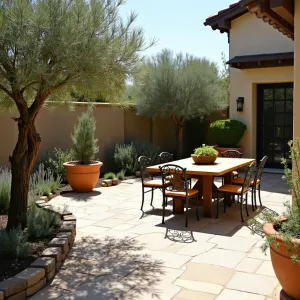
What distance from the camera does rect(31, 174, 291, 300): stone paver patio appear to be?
146 inches

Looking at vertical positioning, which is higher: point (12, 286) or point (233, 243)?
point (12, 286)

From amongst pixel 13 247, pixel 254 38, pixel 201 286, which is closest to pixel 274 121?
pixel 254 38

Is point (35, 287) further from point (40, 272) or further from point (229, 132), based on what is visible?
point (229, 132)

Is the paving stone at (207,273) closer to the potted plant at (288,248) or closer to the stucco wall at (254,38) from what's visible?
the potted plant at (288,248)

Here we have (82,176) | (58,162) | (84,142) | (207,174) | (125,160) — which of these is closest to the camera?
Result: (207,174)

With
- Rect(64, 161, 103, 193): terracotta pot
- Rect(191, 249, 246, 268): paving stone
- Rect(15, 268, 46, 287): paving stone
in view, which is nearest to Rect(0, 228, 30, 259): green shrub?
Rect(15, 268, 46, 287): paving stone

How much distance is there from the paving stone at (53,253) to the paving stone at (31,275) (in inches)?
12.2

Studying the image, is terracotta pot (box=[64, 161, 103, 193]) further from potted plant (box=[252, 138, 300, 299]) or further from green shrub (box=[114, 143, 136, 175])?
potted plant (box=[252, 138, 300, 299])

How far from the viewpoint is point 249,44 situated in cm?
1134

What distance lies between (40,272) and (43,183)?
14.4 feet

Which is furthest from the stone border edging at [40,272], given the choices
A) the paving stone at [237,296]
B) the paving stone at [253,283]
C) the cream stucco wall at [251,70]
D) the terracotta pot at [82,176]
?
the cream stucco wall at [251,70]

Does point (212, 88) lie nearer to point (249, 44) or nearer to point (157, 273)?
point (249, 44)

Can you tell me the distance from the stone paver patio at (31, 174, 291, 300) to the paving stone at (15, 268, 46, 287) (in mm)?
127

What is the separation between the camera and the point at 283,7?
14.6 ft
